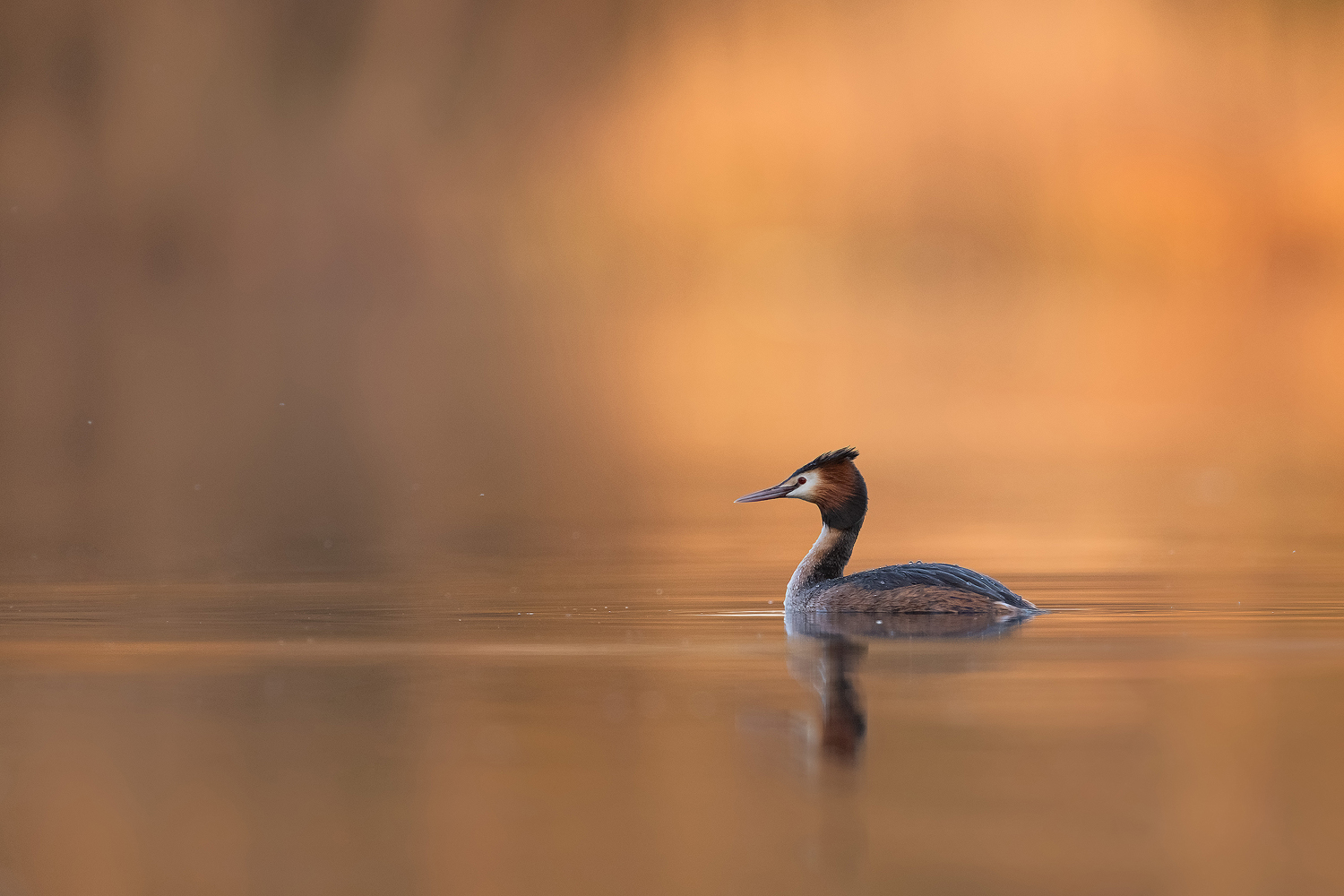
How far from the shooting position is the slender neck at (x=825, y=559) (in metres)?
12.9

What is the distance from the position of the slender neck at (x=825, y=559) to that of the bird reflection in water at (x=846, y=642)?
1.55ft

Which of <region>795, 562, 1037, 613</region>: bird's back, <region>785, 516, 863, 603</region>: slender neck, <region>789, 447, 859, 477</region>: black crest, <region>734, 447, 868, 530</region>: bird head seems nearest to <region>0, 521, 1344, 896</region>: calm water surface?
<region>795, 562, 1037, 613</region>: bird's back

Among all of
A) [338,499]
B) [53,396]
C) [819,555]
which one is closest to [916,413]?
[53,396]

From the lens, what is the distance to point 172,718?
8914mm

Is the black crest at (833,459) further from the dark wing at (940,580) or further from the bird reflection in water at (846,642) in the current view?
the bird reflection in water at (846,642)

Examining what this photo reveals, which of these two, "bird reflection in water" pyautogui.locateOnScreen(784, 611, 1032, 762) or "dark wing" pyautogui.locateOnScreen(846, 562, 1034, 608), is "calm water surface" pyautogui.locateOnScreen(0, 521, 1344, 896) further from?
"dark wing" pyautogui.locateOnScreen(846, 562, 1034, 608)

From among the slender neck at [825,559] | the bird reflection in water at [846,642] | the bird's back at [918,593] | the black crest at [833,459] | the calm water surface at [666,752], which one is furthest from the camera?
the black crest at [833,459]

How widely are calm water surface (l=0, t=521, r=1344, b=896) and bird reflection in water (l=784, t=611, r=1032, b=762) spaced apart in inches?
1.3

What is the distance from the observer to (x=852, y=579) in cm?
1246

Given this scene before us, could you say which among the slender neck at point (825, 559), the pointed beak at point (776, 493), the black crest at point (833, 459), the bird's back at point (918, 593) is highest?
the black crest at point (833, 459)

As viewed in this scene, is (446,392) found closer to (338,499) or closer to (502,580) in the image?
(338,499)

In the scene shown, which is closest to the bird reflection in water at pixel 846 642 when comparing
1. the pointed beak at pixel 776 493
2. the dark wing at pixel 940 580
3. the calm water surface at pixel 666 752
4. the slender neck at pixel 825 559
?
the calm water surface at pixel 666 752

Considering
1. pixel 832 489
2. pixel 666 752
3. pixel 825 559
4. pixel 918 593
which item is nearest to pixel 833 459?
pixel 832 489

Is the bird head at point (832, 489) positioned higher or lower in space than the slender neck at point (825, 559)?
higher
